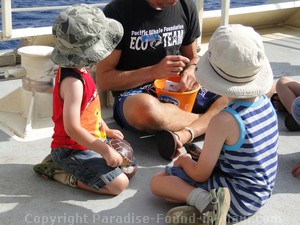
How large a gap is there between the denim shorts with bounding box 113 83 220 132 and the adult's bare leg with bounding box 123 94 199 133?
68mm

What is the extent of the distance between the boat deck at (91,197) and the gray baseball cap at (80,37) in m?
0.66

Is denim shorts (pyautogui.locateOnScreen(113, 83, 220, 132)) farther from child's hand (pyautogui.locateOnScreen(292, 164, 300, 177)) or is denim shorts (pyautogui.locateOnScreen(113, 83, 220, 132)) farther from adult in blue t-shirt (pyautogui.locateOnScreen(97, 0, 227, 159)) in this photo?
child's hand (pyautogui.locateOnScreen(292, 164, 300, 177))

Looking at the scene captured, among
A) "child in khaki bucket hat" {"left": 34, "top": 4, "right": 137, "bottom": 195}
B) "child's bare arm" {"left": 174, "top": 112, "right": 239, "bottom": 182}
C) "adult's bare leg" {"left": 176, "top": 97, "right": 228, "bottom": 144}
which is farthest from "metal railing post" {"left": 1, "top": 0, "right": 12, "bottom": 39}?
"child's bare arm" {"left": 174, "top": 112, "right": 239, "bottom": 182}

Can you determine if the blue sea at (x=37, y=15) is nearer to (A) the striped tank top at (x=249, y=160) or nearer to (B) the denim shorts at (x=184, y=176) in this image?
(B) the denim shorts at (x=184, y=176)

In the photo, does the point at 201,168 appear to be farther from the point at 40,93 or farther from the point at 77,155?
the point at 40,93

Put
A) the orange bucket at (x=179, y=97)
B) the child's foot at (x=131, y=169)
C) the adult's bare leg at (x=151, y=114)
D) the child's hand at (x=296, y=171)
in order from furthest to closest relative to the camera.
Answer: the orange bucket at (x=179, y=97)
the adult's bare leg at (x=151, y=114)
the child's hand at (x=296, y=171)
the child's foot at (x=131, y=169)

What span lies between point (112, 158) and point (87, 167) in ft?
0.54

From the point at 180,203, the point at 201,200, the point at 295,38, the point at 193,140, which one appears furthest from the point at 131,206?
the point at 295,38

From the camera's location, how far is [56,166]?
8.89 feet

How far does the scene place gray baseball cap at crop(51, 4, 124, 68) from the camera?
2375 millimetres

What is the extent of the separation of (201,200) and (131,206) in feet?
1.34

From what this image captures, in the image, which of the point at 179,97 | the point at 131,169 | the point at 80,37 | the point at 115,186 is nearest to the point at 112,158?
the point at 115,186

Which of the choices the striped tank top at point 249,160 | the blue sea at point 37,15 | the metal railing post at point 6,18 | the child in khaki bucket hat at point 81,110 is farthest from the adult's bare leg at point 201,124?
the blue sea at point 37,15

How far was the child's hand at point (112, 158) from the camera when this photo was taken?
2.50m
